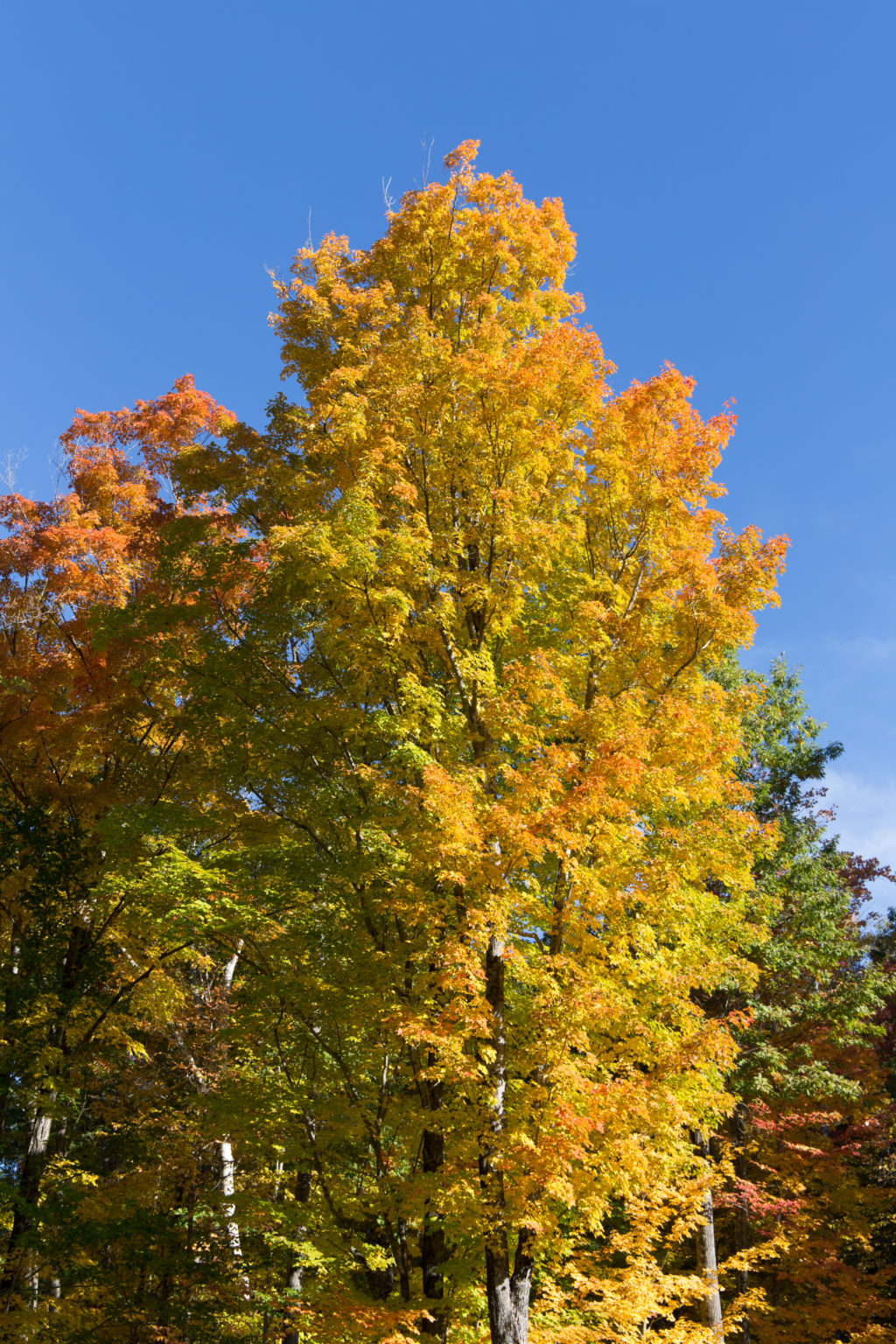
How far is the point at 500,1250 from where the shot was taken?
7.59 m

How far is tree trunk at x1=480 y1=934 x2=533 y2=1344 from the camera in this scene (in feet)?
24.3

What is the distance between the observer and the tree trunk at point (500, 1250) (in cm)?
739

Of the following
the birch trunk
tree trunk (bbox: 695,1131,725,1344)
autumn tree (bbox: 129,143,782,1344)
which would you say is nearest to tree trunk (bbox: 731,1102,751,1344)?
tree trunk (bbox: 695,1131,725,1344)

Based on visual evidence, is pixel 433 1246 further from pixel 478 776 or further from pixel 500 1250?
pixel 478 776

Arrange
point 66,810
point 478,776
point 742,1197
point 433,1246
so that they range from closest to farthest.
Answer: point 478,776
point 433,1246
point 66,810
point 742,1197

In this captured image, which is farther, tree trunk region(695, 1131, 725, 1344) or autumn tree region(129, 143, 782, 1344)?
tree trunk region(695, 1131, 725, 1344)

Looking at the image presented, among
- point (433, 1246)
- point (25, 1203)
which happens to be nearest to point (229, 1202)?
point (25, 1203)

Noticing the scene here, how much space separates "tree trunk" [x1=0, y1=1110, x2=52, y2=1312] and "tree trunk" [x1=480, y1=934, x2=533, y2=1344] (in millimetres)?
6989

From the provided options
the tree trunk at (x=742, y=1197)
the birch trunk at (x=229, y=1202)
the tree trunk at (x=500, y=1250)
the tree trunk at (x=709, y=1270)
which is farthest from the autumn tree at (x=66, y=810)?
the tree trunk at (x=742, y=1197)

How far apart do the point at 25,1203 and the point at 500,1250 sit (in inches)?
290

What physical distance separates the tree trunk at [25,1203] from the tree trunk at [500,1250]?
6.99 meters

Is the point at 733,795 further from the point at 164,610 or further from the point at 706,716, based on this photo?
the point at 164,610

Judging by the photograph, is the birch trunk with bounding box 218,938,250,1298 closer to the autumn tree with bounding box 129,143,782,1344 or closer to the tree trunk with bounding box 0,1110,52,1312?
the autumn tree with bounding box 129,143,782,1344

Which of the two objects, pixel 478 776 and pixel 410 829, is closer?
pixel 410 829
